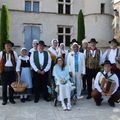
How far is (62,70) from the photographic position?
370 inches

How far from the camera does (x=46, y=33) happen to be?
1021 inches

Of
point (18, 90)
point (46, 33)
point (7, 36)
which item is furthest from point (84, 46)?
point (46, 33)

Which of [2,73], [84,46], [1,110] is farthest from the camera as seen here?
[84,46]

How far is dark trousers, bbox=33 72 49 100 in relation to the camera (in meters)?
9.56

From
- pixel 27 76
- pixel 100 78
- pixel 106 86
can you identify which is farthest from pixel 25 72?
pixel 106 86

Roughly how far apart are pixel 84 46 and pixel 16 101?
2.60 metres

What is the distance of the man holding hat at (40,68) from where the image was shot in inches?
376

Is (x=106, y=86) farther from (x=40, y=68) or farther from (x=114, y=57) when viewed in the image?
(x=40, y=68)

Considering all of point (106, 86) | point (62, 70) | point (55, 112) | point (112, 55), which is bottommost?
point (55, 112)

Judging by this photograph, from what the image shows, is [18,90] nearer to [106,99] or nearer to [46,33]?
[106,99]

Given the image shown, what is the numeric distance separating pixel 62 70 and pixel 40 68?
628 millimetres

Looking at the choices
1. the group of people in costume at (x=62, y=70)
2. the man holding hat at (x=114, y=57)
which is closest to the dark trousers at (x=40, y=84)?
the group of people in costume at (x=62, y=70)

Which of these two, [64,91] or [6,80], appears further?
[6,80]

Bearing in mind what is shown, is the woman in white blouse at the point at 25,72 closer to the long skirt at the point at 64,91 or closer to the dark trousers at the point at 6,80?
the dark trousers at the point at 6,80
